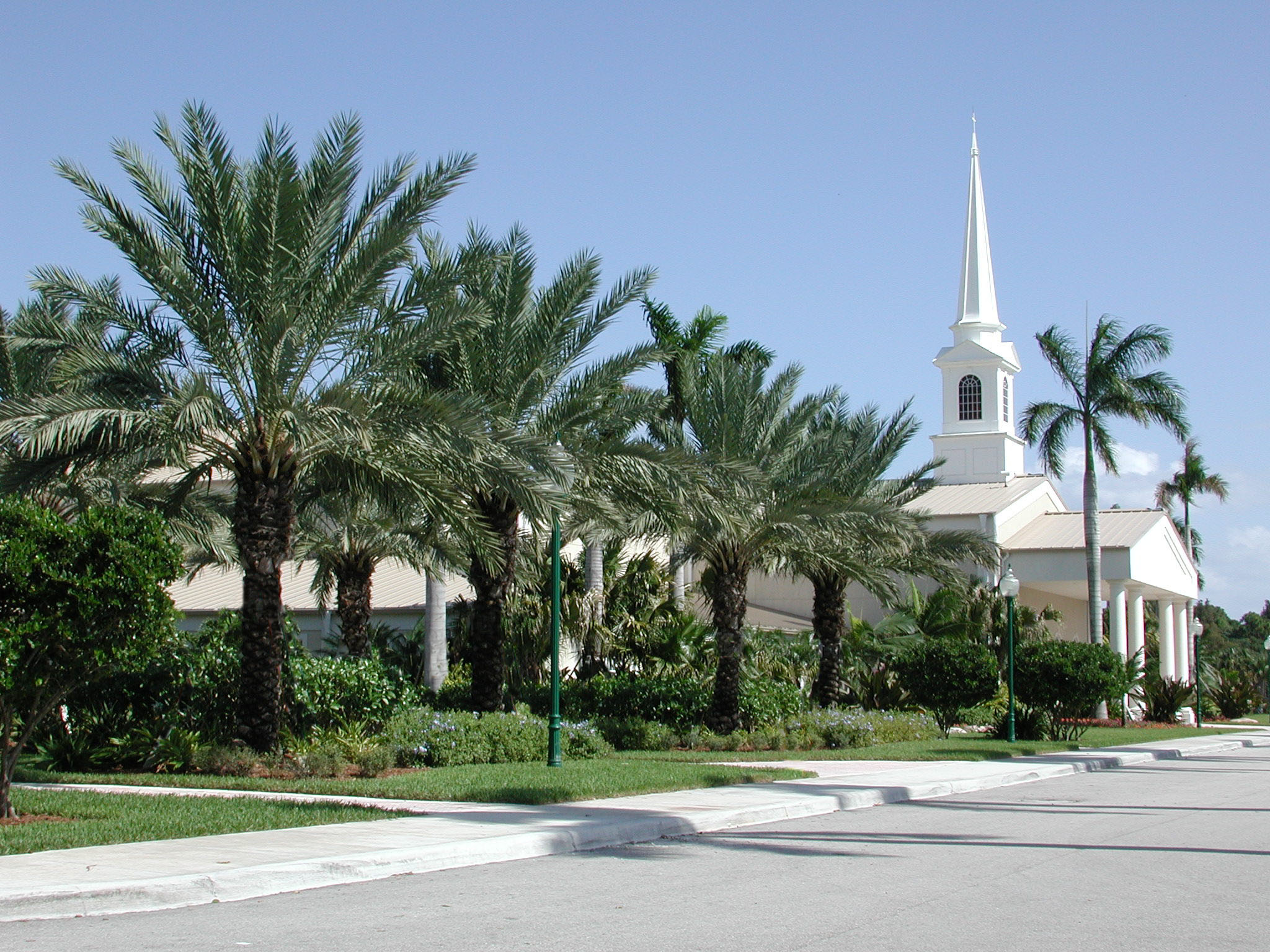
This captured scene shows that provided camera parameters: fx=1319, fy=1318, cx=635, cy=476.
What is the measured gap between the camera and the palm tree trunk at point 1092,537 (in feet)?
125

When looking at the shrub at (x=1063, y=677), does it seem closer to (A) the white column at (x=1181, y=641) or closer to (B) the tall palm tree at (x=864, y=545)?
(B) the tall palm tree at (x=864, y=545)

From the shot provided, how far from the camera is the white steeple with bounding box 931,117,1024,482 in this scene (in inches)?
2078

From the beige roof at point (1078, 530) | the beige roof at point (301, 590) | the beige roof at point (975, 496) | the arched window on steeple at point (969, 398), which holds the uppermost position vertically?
the arched window on steeple at point (969, 398)

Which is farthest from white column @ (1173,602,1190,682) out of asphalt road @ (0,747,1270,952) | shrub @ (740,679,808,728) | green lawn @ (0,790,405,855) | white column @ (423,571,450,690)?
green lawn @ (0,790,405,855)

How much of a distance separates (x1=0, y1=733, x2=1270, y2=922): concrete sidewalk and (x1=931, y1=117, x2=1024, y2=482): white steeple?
1414 inches

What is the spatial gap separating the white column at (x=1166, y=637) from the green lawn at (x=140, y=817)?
146ft

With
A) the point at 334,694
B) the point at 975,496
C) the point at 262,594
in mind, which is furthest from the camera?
the point at 975,496

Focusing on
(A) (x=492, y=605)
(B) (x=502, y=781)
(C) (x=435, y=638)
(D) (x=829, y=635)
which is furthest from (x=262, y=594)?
(D) (x=829, y=635)

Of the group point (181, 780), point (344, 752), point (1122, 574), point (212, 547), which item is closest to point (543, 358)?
point (344, 752)

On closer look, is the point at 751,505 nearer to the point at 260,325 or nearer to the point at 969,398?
the point at 260,325

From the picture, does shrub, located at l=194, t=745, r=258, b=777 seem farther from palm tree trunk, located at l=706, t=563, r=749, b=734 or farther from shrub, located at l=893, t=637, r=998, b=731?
shrub, located at l=893, t=637, r=998, b=731

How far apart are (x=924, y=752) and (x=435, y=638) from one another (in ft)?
36.0

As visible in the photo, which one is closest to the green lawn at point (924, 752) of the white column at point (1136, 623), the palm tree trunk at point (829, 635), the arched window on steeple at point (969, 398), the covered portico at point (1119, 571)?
the palm tree trunk at point (829, 635)

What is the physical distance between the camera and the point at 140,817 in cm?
1215
